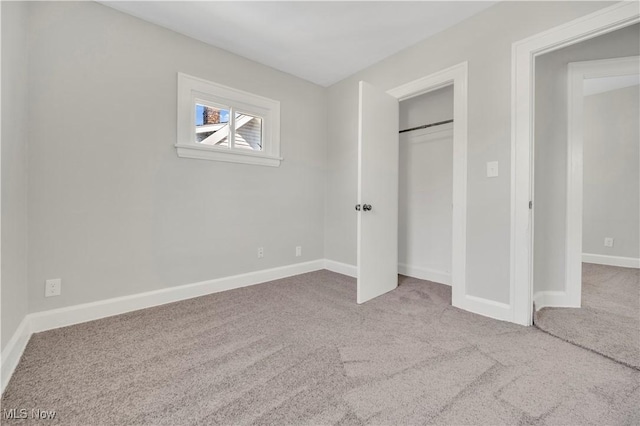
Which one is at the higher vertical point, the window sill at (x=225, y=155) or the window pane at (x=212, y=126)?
the window pane at (x=212, y=126)

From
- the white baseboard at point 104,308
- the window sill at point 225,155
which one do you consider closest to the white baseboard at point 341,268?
the white baseboard at point 104,308

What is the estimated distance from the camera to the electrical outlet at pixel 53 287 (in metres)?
1.91

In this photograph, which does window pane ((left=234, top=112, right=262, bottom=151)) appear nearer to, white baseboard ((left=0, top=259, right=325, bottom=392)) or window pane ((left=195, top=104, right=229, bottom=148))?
window pane ((left=195, top=104, right=229, bottom=148))

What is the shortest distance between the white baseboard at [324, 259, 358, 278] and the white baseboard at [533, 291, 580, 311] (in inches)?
68.7

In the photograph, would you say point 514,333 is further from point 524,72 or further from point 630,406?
point 524,72

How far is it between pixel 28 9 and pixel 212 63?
4.13 ft

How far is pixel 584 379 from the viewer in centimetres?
137

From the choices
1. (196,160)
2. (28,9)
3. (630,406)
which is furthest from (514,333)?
(28,9)

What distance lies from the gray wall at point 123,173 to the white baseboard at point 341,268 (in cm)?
89

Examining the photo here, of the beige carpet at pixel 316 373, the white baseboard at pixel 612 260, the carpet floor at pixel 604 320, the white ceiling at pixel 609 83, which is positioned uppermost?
the white ceiling at pixel 609 83

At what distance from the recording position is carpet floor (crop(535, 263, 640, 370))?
1.65 meters

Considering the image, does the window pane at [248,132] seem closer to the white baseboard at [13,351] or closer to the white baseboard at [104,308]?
the white baseboard at [104,308]

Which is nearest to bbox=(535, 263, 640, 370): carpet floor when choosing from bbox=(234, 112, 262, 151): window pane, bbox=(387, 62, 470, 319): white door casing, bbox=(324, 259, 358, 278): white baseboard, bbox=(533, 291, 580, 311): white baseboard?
bbox=(533, 291, 580, 311): white baseboard

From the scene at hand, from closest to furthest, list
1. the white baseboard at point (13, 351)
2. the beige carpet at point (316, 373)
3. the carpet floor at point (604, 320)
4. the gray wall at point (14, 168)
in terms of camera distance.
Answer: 1. the beige carpet at point (316, 373)
2. the white baseboard at point (13, 351)
3. the gray wall at point (14, 168)
4. the carpet floor at point (604, 320)
